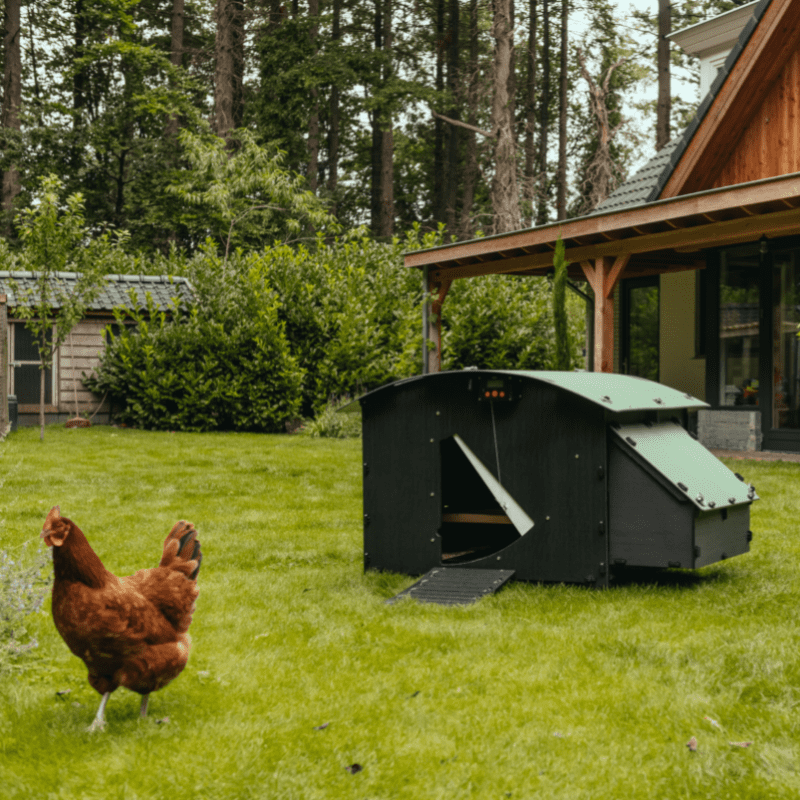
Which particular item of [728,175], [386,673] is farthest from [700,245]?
[386,673]

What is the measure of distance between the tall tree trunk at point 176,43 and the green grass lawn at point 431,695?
79.8 feet

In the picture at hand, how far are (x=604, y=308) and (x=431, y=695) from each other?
784 cm

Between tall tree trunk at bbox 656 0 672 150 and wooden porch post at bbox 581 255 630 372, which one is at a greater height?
tall tree trunk at bbox 656 0 672 150

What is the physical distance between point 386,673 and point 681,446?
2.52m

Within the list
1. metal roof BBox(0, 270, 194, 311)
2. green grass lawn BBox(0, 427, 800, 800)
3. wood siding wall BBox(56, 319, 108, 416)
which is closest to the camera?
green grass lawn BBox(0, 427, 800, 800)

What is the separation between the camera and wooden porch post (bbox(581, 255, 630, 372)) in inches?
428

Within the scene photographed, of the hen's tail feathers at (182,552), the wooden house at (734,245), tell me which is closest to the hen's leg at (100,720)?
the hen's tail feathers at (182,552)

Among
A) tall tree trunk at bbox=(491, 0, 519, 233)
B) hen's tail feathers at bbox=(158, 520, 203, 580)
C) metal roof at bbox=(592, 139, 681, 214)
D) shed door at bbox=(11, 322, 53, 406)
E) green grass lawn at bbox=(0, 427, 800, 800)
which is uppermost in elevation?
tall tree trunk at bbox=(491, 0, 519, 233)

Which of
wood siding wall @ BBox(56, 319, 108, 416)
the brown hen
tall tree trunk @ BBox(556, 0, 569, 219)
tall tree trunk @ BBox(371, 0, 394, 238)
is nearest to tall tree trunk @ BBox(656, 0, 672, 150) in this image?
tall tree trunk @ BBox(556, 0, 569, 219)

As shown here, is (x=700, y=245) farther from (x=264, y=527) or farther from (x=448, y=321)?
(x=264, y=527)

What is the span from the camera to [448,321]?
16.9 meters

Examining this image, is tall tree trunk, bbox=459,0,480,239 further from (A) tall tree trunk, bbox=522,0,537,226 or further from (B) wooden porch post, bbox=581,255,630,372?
(B) wooden porch post, bbox=581,255,630,372

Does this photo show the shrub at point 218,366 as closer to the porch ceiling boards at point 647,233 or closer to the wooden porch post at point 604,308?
the porch ceiling boards at point 647,233

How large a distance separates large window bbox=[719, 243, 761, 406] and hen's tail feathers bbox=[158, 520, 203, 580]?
31.7 feet
